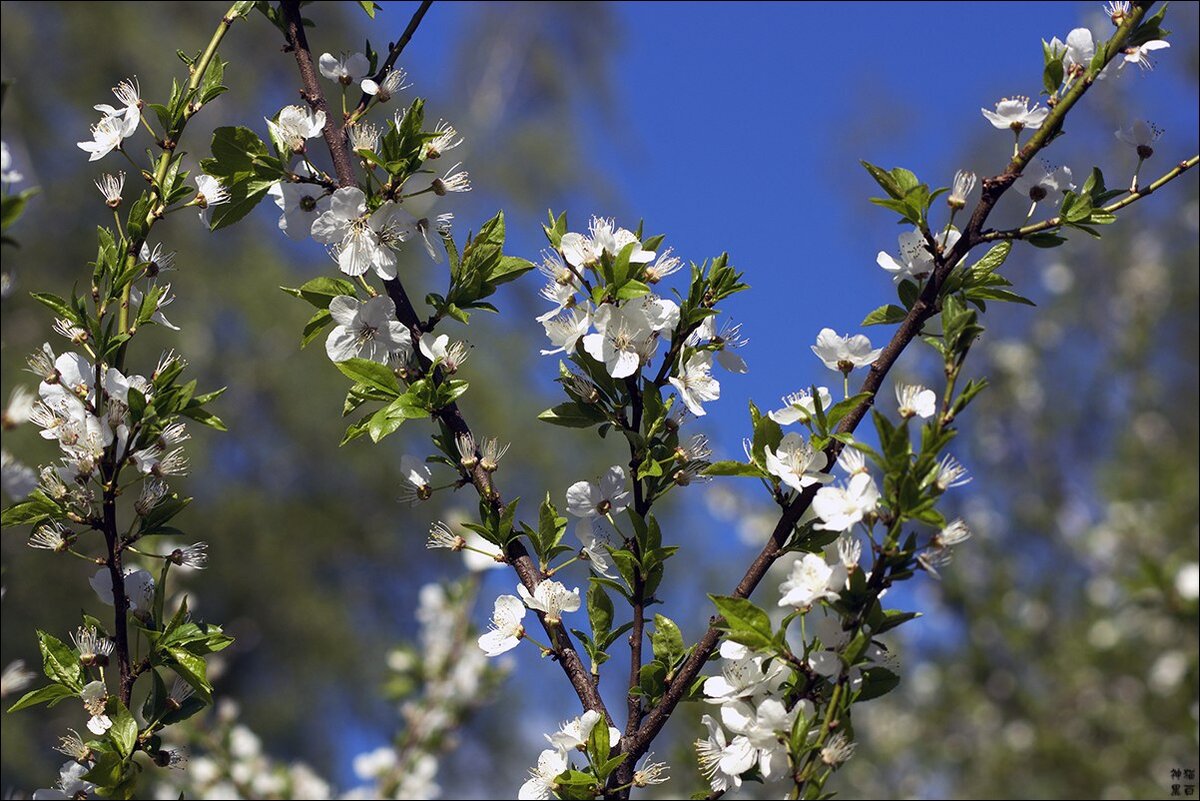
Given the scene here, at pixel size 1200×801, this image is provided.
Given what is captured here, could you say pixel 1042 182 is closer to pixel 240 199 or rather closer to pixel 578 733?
pixel 578 733

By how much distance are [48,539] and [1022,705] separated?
455cm

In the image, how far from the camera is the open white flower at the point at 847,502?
0.92 m

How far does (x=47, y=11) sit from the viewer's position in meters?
7.91

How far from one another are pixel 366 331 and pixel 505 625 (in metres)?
0.33

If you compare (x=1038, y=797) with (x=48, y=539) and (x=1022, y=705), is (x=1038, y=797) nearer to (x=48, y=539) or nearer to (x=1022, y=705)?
(x=1022, y=705)

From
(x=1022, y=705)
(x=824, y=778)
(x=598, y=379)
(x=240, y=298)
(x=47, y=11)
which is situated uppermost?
(x=47, y=11)

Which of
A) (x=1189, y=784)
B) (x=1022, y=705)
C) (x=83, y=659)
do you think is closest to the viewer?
(x=83, y=659)

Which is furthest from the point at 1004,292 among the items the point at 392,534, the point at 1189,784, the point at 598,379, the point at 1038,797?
the point at 392,534

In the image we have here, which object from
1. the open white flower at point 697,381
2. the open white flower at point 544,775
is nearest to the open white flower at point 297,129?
the open white flower at point 697,381

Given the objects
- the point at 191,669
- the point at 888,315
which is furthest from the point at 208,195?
the point at 888,315

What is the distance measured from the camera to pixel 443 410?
109 centimetres

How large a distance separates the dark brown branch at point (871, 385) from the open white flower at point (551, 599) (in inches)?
4.9

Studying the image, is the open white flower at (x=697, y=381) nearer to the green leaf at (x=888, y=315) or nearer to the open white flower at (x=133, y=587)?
the green leaf at (x=888, y=315)

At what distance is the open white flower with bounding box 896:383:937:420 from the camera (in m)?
0.99
